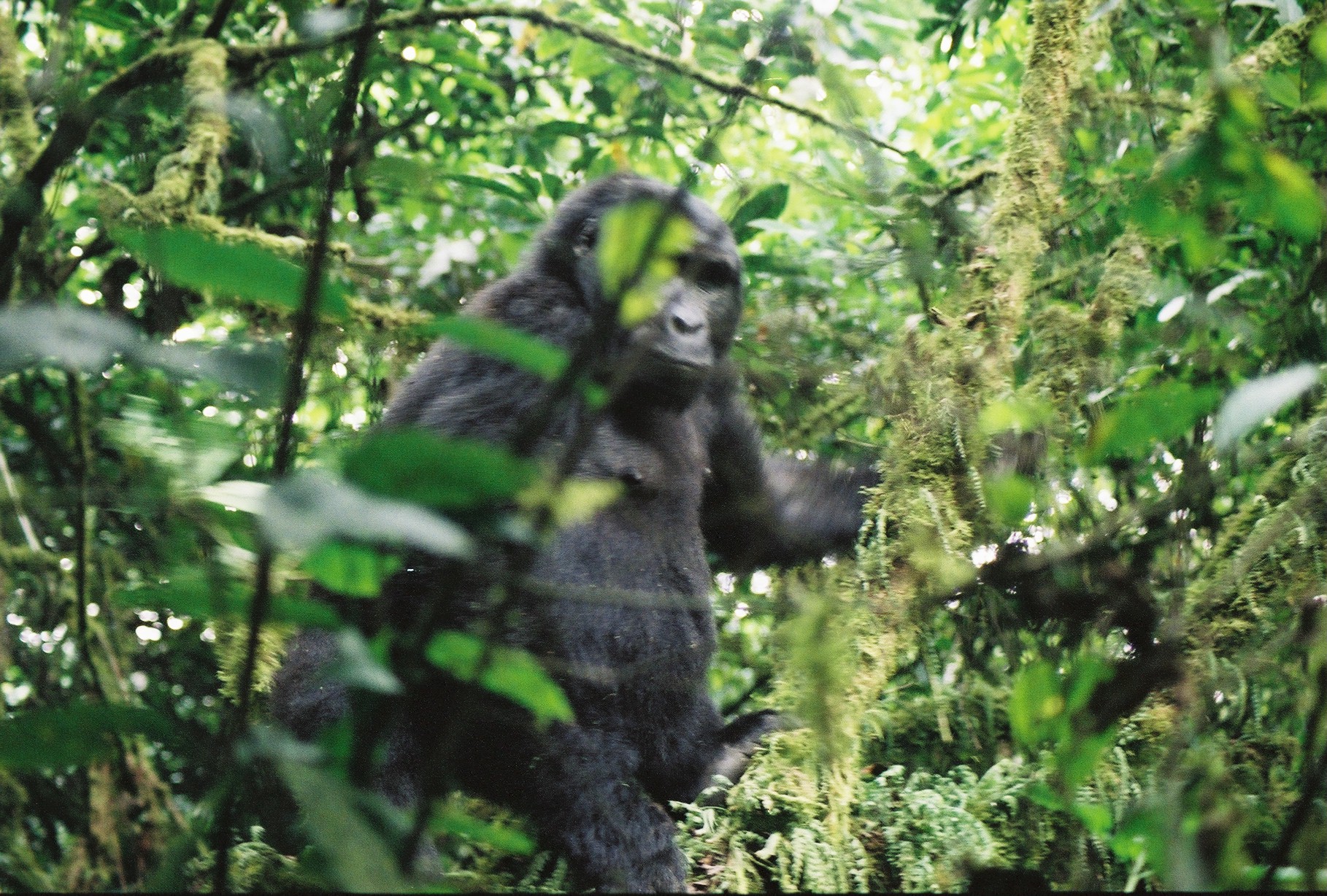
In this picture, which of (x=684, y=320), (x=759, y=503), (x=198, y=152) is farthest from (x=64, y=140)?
(x=759, y=503)

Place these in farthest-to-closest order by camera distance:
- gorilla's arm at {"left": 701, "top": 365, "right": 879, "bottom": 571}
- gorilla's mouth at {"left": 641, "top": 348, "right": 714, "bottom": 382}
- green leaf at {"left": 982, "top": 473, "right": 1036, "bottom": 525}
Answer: gorilla's arm at {"left": 701, "top": 365, "right": 879, "bottom": 571}, gorilla's mouth at {"left": 641, "top": 348, "right": 714, "bottom": 382}, green leaf at {"left": 982, "top": 473, "right": 1036, "bottom": 525}

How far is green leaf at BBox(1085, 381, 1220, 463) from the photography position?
0.88m

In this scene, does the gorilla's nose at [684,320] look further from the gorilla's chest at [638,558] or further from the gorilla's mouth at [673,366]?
the gorilla's chest at [638,558]

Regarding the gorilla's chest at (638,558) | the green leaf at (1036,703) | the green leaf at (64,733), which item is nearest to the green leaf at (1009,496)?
the green leaf at (1036,703)

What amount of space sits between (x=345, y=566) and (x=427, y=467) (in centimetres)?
15

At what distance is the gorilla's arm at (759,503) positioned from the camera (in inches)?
138

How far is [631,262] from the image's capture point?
0.76 meters

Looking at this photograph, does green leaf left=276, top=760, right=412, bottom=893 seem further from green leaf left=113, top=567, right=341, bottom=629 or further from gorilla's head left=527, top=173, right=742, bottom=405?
gorilla's head left=527, top=173, right=742, bottom=405

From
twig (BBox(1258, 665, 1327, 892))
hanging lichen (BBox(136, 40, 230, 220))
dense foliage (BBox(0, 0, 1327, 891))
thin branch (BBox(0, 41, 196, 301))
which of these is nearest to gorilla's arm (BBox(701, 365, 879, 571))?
dense foliage (BBox(0, 0, 1327, 891))

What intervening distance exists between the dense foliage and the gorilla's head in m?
0.15

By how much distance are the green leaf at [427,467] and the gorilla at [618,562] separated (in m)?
1.06

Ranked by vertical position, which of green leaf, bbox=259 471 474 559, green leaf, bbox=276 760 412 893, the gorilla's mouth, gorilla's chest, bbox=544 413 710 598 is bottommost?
green leaf, bbox=276 760 412 893

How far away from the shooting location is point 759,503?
11.6 feet

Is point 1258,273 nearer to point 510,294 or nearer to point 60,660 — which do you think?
point 510,294
